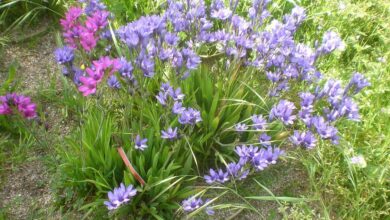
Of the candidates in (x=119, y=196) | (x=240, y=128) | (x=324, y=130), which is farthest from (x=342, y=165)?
(x=119, y=196)

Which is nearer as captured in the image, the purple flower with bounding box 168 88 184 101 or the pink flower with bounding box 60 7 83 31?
the purple flower with bounding box 168 88 184 101

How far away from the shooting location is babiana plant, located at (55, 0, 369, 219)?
1.95 meters

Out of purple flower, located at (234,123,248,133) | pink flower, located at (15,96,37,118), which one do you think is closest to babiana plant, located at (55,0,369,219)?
purple flower, located at (234,123,248,133)

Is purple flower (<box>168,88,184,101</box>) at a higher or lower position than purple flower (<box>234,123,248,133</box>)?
higher

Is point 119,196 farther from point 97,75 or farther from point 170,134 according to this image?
point 97,75

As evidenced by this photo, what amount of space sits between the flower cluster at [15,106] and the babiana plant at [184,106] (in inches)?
10.5

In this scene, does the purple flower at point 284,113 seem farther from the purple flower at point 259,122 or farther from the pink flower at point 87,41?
the pink flower at point 87,41

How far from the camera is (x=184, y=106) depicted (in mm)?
2246

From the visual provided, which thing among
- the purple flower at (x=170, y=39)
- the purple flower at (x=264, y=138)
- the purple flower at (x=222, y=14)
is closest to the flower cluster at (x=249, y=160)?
the purple flower at (x=264, y=138)

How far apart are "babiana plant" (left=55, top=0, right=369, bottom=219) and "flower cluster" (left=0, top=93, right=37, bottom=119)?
10.5 inches

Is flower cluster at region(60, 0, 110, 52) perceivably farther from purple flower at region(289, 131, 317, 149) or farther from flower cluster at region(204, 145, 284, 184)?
purple flower at region(289, 131, 317, 149)

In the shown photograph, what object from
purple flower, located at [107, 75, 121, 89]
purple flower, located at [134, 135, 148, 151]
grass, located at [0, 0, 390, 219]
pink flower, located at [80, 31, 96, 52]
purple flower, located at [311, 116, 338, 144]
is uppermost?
pink flower, located at [80, 31, 96, 52]

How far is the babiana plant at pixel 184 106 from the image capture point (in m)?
1.95

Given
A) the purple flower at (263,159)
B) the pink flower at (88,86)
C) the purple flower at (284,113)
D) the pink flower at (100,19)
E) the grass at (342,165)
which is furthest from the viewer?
the grass at (342,165)
